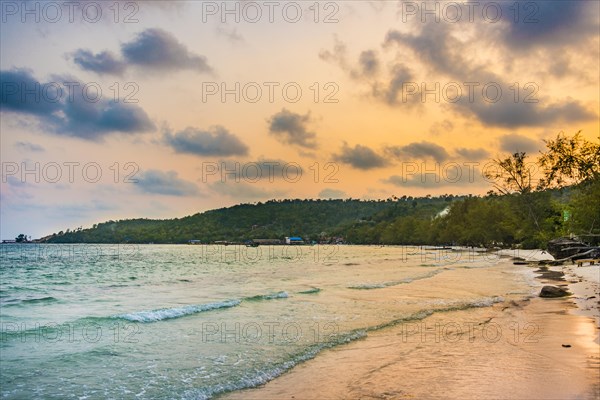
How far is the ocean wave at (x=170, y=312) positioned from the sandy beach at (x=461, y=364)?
32.4ft

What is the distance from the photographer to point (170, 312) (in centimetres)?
2323

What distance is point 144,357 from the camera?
46.5ft

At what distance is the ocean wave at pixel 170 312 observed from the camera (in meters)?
21.6

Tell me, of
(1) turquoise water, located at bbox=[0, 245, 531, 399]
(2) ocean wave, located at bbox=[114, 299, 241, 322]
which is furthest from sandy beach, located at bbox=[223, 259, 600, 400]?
(2) ocean wave, located at bbox=[114, 299, 241, 322]

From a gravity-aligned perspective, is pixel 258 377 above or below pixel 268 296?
above

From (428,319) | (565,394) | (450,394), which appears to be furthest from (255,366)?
(428,319)

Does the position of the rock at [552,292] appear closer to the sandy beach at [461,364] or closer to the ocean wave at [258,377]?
the sandy beach at [461,364]

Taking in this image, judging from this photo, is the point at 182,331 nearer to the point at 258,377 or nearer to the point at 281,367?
the point at 281,367

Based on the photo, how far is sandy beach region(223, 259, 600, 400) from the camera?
995 cm

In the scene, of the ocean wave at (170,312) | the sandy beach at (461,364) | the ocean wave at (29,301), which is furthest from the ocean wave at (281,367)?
the ocean wave at (29,301)

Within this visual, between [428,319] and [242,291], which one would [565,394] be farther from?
[242,291]

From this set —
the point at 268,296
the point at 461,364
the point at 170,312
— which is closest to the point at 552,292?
the point at 268,296

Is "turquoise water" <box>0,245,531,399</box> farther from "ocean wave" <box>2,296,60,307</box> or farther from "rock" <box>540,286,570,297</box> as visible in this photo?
"rock" <box>540,286,570,297</box>

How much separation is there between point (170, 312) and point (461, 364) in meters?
15.0
